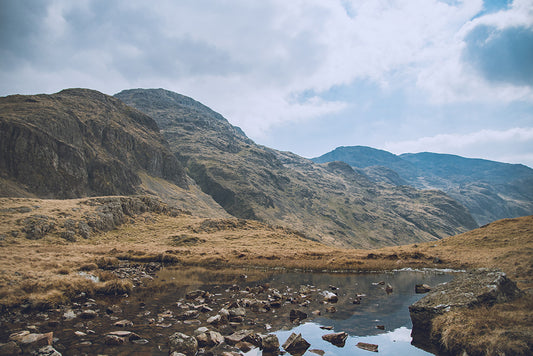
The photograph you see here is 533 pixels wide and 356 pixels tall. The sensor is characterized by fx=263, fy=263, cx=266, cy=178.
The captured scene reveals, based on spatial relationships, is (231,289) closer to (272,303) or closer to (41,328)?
(272,303)

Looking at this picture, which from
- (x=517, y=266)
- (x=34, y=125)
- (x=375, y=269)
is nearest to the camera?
(x=517, y=266)

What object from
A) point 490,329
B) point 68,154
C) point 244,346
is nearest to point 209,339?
point 244,346

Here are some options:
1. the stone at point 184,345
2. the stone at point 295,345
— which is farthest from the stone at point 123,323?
the stone at point 295,345

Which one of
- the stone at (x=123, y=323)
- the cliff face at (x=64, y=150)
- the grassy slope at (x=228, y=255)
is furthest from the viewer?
the cliff face at (x=64, y=150)

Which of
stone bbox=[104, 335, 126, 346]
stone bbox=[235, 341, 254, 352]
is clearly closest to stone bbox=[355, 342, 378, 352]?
stone bbox=[235, 341, 254, 352]

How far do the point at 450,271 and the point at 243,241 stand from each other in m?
44.3

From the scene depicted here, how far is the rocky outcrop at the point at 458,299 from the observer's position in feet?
41.4

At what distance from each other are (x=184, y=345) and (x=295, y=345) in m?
4.74

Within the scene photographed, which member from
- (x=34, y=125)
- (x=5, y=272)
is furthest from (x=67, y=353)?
(x=34, y=125)

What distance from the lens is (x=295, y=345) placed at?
11.6 m

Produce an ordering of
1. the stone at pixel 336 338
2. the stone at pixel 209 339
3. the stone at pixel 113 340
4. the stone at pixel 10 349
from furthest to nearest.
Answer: the stone at pixel 336 338
the stone at pixel 209 339
the stone at pixel 113 340
the stone at pixel 10 349

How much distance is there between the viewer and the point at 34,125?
12256 centimetres

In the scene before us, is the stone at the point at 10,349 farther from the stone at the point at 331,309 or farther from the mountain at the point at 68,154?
the mountain at the point at 68,154

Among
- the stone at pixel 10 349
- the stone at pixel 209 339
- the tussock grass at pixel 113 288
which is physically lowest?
the tussock grass at pixel 113 288
